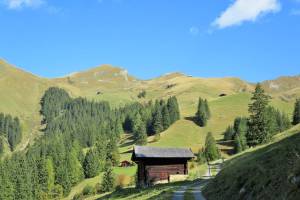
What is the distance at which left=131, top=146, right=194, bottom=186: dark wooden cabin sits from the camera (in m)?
67.6

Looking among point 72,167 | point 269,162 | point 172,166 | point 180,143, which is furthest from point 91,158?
point 269,162

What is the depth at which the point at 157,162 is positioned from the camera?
6881 centimetres

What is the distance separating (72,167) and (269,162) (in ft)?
431

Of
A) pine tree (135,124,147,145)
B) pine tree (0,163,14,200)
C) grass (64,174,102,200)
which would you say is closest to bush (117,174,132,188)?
grass (64,174,102,200)

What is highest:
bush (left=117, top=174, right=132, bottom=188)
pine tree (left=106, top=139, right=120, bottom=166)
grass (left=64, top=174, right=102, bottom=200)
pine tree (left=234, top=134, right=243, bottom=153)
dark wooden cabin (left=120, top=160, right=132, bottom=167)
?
pine tree (left=234, top=134, right=243, bottom=153)

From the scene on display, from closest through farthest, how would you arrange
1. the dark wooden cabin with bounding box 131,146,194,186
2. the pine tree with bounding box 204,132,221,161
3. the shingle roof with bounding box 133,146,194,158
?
the shingle roof with bounding box 133,146,194,158 < the dark wooden cabin with bounding box 131,146,194,186 < the pine tree with bounding box 204,132,221,161

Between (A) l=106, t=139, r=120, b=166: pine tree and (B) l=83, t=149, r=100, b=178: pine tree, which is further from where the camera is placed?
(A) l=106, t=139, r=120, b=166: pine tree

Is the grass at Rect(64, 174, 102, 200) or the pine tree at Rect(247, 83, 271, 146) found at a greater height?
the pine tree at Rect(247, 83, 271, 146)

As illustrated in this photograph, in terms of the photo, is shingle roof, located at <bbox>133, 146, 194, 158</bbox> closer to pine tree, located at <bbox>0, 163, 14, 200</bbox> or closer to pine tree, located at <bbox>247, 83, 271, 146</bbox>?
pine tree, located at <bbox>247, 83, 271, 146</bbox>

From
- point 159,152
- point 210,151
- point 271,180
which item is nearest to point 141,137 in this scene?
point 210,151

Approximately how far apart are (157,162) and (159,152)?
5.56 feet

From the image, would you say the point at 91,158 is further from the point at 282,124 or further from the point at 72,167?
the point at 282,124

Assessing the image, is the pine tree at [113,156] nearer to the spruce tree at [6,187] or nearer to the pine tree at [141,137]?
the pine tree at [141,137]

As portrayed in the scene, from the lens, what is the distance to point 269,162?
25359 millimetres
